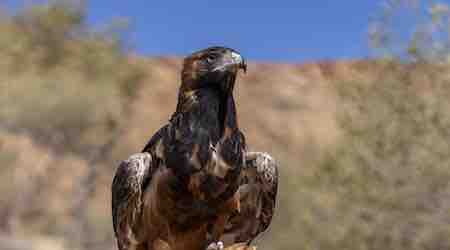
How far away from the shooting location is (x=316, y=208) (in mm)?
21953

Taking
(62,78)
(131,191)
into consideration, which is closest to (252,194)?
(131,191)

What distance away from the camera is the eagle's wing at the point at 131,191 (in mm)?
4859

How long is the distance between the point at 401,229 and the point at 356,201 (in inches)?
57.2

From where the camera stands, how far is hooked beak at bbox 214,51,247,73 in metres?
4.52

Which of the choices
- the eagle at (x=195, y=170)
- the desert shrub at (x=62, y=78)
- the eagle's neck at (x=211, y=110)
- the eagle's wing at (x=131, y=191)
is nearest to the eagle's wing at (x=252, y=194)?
the eagle at (x=195, y=170)

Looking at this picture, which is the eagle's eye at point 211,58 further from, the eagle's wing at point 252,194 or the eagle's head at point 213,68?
A: the eagle's wing at point 252,194

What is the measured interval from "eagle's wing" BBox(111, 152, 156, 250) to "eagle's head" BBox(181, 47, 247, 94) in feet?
1.72

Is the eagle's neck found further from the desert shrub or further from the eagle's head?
the desert shrub

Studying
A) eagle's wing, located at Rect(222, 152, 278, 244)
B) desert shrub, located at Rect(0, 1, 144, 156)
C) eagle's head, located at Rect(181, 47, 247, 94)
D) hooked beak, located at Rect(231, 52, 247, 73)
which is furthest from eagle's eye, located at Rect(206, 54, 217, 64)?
desert shrub, located at Rect(0, 1, 144, 156)

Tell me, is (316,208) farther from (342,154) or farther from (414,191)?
(414,191)

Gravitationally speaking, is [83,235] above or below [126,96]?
below

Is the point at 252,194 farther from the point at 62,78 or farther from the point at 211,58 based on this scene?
the point at 62,78

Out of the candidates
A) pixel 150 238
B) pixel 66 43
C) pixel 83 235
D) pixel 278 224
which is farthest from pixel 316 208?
pixel 66 43

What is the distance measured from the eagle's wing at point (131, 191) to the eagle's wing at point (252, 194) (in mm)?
530
